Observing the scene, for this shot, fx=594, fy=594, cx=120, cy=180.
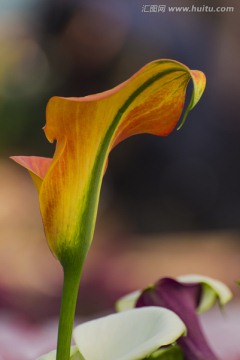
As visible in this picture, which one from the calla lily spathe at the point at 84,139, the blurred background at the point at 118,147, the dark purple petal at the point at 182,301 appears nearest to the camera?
the calla lily spathe at the point at 84,139

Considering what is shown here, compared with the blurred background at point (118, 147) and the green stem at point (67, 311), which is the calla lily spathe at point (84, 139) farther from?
the blurred background at point (118, 147)

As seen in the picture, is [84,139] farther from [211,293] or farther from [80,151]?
[211,293]

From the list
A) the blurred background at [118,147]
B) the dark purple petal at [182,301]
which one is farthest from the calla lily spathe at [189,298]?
the blurred background at [118,147]

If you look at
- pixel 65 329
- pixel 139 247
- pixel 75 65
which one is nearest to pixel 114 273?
pixel 139 247

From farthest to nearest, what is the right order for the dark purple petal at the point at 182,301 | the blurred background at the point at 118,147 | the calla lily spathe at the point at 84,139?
the blurred background at the point at 118,147
the dark purple petal at the point at 182,301
the calla lily spathe at the point at 84,139

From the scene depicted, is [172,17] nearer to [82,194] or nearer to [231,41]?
[231,41]

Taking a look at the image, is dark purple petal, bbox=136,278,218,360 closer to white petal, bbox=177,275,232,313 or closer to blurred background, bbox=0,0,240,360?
white petal, bbox=177,275,232,313

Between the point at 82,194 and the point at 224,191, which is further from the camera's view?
the point at 224,191

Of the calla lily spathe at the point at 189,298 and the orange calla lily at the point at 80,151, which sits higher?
the orange calla lily at the point at 80,151
